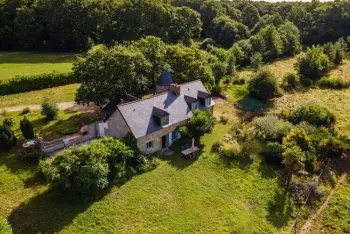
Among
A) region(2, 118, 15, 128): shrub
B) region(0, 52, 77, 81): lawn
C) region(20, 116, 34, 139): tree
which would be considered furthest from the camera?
region(0, 52, 77, 81): lawn

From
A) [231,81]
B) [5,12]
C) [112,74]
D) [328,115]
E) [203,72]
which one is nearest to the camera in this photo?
[112,74]

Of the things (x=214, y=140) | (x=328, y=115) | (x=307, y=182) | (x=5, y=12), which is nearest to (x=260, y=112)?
(x=328, y=115)

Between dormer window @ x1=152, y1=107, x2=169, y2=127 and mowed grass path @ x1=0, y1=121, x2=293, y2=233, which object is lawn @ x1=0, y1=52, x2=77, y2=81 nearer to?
mowed grass path @ x1=0, y1=121, x2=293, y2=233

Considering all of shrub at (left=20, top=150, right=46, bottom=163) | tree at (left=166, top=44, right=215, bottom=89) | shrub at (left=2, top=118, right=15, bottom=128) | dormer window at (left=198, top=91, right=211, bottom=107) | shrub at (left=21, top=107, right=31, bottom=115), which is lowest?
shrub at (left=20, top=150, right=46, bottom=163)

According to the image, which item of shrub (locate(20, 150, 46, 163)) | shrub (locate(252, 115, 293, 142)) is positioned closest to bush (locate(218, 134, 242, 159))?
shrub (locate(252, 115, 293, 142))

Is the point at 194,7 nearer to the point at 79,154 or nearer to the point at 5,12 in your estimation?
the point at 5,12

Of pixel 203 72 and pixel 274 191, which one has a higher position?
pixel 203 72

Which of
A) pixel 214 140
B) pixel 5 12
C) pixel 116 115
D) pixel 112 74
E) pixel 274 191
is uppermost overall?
pixel 5 12

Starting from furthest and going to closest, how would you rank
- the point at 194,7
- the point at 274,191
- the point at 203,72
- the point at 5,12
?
the point at 194,7
the point at 5,12
the point at 203,72
the point at 274,191
